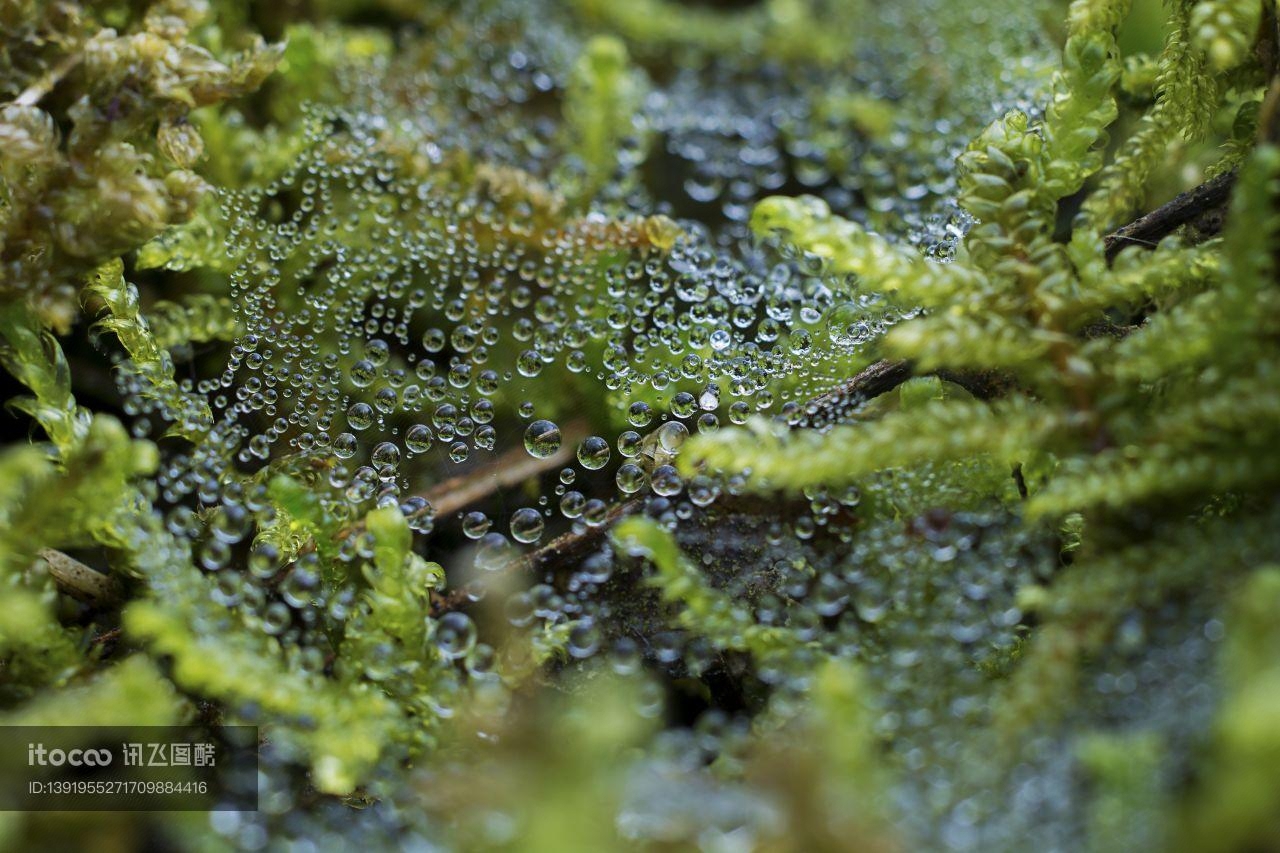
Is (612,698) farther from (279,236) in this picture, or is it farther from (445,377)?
(279,236)

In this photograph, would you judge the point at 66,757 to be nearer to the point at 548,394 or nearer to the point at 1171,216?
the point at 548,394

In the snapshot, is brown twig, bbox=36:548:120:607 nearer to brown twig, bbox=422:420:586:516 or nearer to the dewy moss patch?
the dewy moss patch

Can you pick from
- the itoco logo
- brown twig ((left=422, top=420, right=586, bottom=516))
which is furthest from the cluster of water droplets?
the itoco logo

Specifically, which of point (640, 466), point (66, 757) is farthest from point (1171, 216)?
point (66, 757)

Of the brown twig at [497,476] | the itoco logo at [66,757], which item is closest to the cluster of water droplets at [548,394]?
the brown twig at [497,476]

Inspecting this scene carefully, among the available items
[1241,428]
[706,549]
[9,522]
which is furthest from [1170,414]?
[9,522]
